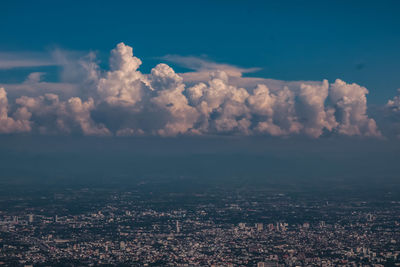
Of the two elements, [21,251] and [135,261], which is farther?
[21,251]

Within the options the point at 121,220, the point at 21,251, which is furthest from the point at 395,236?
the point at 21,251

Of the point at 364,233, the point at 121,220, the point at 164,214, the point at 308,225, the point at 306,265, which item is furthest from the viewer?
the point at 164,214

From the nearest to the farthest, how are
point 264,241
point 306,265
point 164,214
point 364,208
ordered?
point 306,265 → point 264,241 → point 164,214 → point 364,208

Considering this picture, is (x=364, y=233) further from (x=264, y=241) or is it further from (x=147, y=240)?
(x=147, y=240)

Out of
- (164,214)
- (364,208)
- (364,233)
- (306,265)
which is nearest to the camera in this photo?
(306,265)

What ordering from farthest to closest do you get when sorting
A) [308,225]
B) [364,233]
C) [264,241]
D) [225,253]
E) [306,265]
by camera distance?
[308,225] < [364,233] < [264,241] < [225,253] < [306,265]

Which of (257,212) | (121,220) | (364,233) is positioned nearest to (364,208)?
(257,212)

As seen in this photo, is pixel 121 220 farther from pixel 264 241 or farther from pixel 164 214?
pixel 264 241

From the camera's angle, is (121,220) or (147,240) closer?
(147,240)
